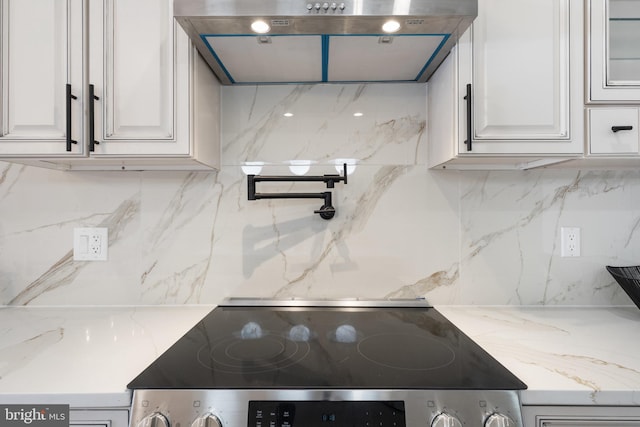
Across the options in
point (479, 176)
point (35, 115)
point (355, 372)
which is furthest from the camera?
point (479, 176)

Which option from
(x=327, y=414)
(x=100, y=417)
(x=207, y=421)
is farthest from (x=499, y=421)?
(x=100, y=417)

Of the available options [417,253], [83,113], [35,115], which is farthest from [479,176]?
[35,115]

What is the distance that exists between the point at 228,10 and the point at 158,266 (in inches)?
36.8

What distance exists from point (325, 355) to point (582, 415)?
560 mm

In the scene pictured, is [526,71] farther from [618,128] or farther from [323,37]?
[323,37]

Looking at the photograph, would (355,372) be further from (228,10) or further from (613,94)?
(613,94)

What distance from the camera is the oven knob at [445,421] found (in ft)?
2.21

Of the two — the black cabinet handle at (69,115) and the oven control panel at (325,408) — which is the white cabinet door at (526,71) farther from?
the black cabinet handle at (69,115)

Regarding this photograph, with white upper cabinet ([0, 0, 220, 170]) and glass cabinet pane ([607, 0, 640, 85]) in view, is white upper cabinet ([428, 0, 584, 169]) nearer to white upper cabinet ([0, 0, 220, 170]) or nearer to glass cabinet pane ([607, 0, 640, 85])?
glass cabinet pane ([607, 0, 640, 85])

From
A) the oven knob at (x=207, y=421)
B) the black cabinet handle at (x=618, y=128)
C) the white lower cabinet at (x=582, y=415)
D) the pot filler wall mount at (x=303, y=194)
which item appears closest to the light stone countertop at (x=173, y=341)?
the white lower cabinet at (x=582, y=415)

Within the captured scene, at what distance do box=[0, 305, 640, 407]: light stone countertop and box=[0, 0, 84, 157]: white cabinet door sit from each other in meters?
0.54

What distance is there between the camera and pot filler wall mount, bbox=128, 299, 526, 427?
0.69 meters

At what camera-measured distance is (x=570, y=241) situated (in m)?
1.30

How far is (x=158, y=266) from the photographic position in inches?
51.8
